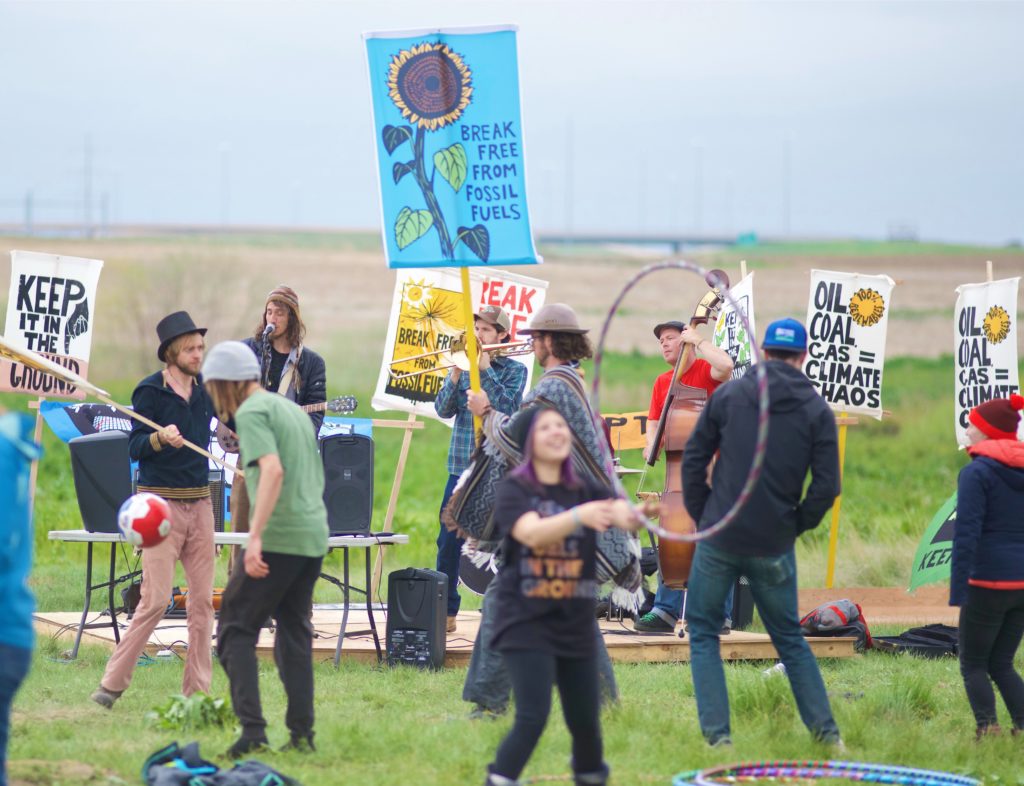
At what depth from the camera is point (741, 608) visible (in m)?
10.4

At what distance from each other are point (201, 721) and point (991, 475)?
4.08 metres

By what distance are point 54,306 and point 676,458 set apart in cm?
551

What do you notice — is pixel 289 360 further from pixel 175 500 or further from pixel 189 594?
pixel 189 594

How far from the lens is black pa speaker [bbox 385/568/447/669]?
8.69m

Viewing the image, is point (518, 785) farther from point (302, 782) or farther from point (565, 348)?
point (565, 348)

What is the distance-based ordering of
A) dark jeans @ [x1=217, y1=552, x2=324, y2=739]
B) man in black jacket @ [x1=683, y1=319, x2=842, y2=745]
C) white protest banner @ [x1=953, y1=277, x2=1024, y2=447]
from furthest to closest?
white protest banner @ [x1=953, y1=277, x2=1024, y2=447]
man in black jacket @ [x1=683, y1=319, x2=842, y2=745]
dark jeans @ [x1=217, y1=552, x2=324, y2=739]

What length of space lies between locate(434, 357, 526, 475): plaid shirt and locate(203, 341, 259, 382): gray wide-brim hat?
2.67 metres

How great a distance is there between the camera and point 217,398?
6.09 m

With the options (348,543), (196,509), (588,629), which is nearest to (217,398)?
(196,509)

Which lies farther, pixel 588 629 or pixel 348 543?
pixel 348 543

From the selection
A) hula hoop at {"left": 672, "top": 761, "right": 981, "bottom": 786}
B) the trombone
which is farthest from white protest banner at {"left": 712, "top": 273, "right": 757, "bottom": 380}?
hula hoop at {"left": 672, "top": 761, "right": 981, "bottom": 786}

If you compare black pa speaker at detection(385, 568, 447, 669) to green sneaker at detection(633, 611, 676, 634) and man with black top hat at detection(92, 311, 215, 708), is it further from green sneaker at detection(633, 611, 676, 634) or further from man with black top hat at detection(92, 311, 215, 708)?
green sneaker at detection(633, 611, 676, 634)

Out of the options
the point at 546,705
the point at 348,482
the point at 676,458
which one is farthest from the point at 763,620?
the point at 348,482

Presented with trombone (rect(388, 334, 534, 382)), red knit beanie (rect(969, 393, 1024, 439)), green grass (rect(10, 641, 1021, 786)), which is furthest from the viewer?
trombone (rect(388, 334, 534, 382))
